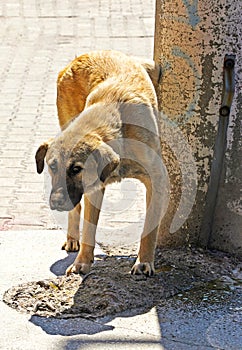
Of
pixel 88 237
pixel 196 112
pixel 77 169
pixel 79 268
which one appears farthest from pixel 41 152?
pixel 196 112

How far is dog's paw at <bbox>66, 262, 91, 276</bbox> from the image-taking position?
509 centimetres

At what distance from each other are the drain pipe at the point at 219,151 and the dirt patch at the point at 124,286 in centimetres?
19

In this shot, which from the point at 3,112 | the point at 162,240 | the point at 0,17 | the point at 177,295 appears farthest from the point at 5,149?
the point at 0,17

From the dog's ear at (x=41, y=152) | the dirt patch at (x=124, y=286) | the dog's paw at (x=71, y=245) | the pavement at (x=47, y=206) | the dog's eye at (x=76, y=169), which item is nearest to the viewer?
the pavement at (x=47, y=206)

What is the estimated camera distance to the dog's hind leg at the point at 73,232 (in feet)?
18.4

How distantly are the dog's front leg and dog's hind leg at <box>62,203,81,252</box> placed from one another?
1.19ft

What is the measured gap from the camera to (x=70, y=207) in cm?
439

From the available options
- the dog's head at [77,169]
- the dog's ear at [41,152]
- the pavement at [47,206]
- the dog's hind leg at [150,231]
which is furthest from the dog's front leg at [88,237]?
the dog's head at [77,169]

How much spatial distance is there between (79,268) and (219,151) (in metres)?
1.24

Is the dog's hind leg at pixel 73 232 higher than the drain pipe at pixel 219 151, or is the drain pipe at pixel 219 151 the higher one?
the drain pipe at pixel 219 151

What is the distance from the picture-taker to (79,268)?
5113mm

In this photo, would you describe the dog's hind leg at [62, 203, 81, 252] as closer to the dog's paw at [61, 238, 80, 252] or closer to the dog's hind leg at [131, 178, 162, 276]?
the dog's paw at [61, 238, 80, 252]

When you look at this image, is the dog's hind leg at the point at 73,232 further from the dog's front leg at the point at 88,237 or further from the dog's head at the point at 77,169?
the dog's head at the point at 77,169

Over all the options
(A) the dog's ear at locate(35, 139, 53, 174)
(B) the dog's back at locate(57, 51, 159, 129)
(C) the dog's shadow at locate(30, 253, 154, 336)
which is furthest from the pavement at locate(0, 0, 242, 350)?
(B) the dog's back at locate(57, 51, 159, 129)
